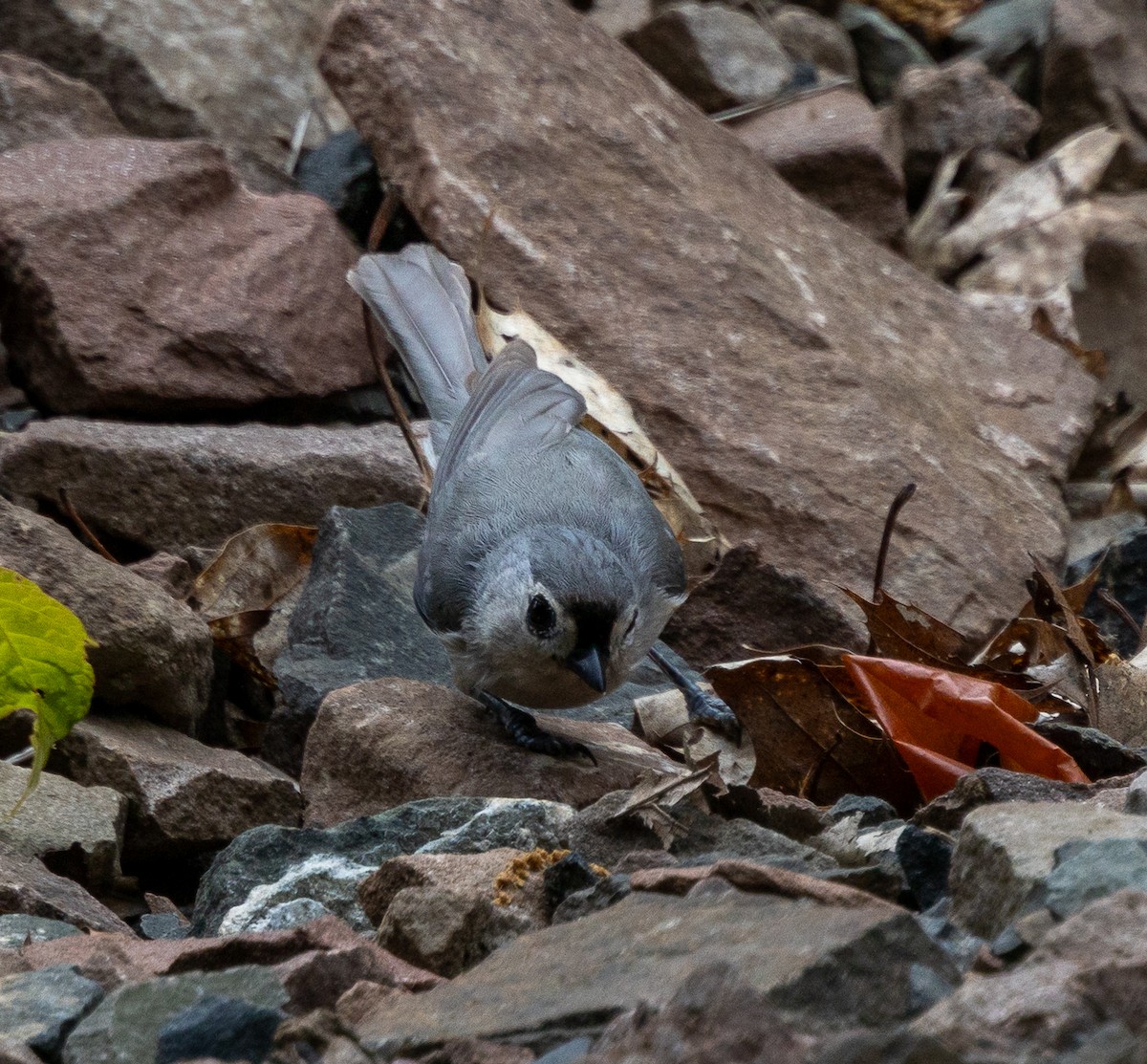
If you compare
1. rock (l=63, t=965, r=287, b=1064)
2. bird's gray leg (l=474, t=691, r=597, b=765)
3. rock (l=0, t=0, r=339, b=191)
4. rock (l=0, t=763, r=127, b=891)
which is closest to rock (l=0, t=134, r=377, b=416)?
rock (l=0, t=0, r=339, b=191)

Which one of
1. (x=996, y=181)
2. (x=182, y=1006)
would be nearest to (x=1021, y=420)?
(x=996, y=181)

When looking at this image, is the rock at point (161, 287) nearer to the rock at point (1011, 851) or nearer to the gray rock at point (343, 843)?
the gray rock at point (343, 843)

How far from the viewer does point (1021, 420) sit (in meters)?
7.38

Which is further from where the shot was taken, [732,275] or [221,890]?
[732,275]

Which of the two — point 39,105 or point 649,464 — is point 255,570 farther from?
point 39,105

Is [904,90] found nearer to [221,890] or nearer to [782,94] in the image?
[782,94]

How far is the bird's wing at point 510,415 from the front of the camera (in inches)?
212

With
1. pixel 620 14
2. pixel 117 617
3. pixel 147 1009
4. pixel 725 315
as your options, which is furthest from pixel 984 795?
pixel 620 14

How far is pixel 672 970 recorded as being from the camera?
7.25 feet

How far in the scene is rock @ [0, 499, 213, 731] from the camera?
452 cm

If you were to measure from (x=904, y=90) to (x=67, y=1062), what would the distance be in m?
8.24

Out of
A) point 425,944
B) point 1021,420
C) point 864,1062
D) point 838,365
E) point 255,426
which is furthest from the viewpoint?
point 1021,420

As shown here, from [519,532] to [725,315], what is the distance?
2.37m

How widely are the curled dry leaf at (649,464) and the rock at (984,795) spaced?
107 inches
